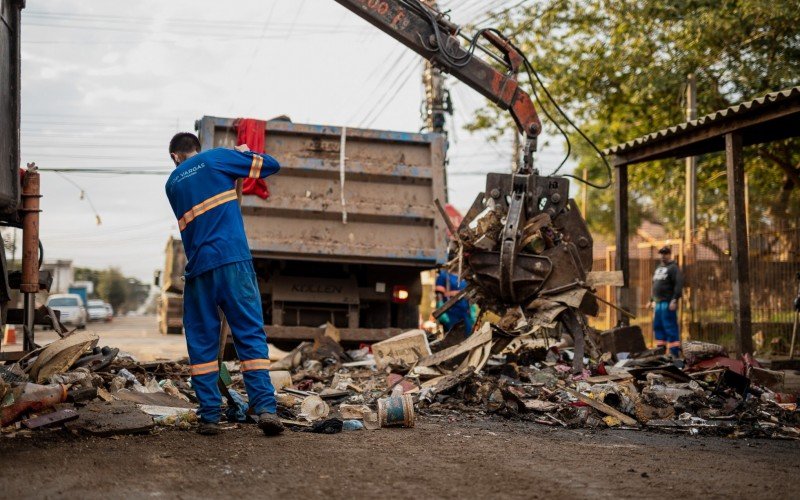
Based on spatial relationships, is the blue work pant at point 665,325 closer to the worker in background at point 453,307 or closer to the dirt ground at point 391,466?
the worker in background at point 453,307

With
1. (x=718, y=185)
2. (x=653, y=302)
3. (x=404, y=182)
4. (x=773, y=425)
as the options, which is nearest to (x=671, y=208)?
(x=718, y=185)

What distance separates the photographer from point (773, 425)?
5.46 m

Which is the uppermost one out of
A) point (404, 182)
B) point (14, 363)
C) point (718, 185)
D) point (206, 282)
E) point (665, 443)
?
point (718, 185)

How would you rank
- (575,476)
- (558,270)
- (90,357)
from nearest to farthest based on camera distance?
(575,476) < (90,357) < (558,270)

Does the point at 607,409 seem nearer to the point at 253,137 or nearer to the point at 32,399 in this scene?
the point at 32,399

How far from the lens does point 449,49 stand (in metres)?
8.27

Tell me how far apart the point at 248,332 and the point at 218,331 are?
22 centimetres

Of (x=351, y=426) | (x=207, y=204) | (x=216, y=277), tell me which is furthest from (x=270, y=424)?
(x=207, y=204)

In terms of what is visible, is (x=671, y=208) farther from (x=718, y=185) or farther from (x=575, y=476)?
(x=575, y=476)

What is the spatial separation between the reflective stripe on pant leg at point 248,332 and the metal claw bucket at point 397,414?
27.2 inches

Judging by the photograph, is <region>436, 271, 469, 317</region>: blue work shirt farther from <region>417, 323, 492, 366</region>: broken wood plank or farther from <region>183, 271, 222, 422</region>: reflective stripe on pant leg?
<region>183, 271, 222, 422</region>: reflective stripe on pant leg

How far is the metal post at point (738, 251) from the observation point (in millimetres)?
7840

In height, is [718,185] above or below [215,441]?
above

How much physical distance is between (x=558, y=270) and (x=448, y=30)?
259 centimetres
